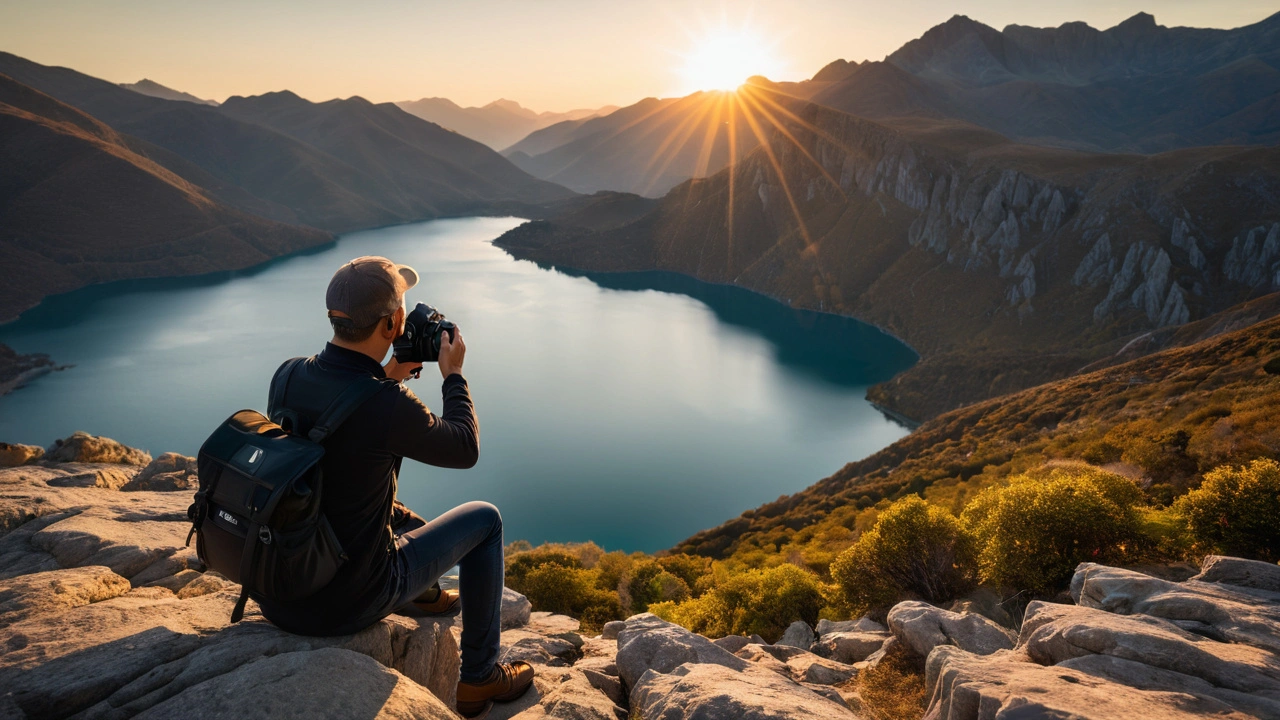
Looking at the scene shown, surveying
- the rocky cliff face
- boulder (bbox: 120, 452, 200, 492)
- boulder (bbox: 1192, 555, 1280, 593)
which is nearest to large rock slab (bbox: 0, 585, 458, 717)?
boulder (bbox: 120, 452, 200, 492)

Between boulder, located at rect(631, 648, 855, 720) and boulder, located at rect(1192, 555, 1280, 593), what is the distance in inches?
169

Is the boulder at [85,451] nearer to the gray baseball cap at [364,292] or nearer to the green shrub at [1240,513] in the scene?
the gray baseball cap at [364,292]

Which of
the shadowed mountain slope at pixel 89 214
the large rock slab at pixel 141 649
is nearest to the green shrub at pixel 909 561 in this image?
the large rock slab at pixel 141 649

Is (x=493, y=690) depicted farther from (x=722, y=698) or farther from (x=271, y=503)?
(x=271, y=503)

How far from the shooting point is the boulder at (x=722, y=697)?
4.29 m

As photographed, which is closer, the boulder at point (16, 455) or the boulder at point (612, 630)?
the boulder at point (612, 630)

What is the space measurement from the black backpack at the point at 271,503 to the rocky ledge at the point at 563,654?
616 millimetres

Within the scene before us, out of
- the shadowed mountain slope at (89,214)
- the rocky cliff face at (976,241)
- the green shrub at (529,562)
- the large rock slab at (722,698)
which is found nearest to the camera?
the large rock slab at (722,698)

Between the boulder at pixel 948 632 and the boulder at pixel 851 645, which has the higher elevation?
the boulder at pixel 948 632

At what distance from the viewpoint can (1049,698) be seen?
3.61 metres

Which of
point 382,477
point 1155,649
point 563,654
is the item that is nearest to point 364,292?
point 382,477

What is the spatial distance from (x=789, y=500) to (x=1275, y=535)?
30.4 meters

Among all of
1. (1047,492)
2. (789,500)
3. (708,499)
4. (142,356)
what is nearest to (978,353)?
(708,499)

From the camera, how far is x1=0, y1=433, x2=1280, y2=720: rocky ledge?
3430mm
